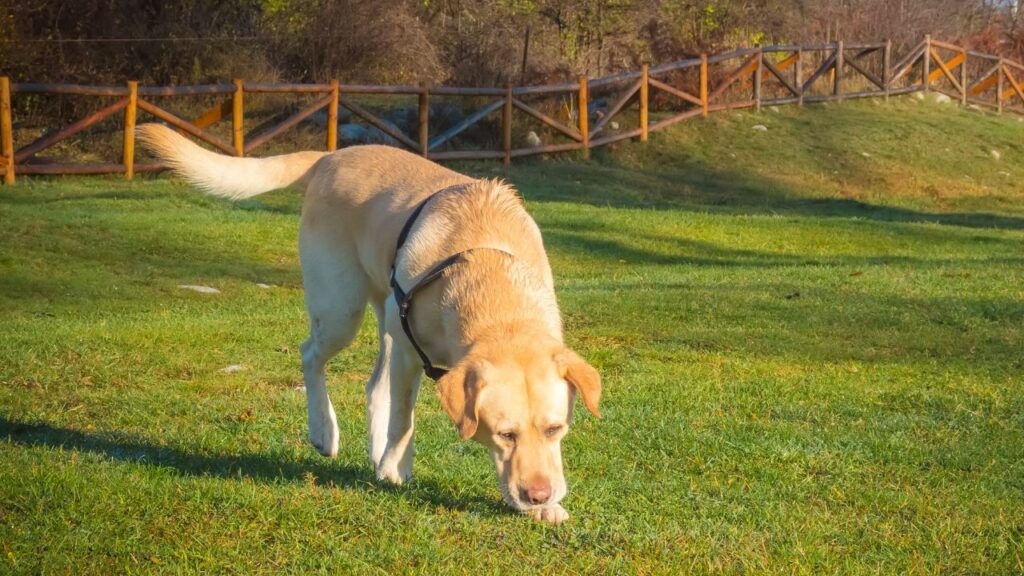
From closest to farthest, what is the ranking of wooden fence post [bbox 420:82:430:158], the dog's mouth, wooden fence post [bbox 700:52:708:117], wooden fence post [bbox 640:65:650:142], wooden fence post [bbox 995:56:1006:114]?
the dog's mouth
wooden fence post [bbox 420:82:430:158]
wooden fence post [bbox 640:65:650:142]
wooden fence post [bbox 700:52:708:117]
wooden fence post [bbox 995:56:1006:114]

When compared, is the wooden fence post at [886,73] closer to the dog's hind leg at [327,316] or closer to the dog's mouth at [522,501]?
the dog's hind leg at [327,316]

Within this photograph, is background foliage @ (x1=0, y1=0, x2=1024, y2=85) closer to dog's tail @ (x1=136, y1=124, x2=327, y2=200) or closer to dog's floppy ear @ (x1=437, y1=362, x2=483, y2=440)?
dog's tail @ (x1=136, y1=124, x2=327, y2=200)

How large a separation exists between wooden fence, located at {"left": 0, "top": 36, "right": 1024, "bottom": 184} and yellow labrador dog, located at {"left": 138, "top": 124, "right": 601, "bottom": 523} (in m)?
12.9

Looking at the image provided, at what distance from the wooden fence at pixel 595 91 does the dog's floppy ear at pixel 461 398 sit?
49.5 ft

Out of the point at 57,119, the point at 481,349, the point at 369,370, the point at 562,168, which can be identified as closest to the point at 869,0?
the point at 562,168

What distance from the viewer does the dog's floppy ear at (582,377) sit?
4438mm

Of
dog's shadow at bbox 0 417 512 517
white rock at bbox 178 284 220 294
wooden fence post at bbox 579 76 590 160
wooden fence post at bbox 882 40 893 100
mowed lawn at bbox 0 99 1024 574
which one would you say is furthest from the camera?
wooden fence post at bbox 882 40 893 100

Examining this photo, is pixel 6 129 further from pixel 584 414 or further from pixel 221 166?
pixel 584 414

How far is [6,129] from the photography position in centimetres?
1764

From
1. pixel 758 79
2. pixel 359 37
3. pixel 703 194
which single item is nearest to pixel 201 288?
pixel 703 194

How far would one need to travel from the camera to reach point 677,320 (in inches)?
394

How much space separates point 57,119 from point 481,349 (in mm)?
19288

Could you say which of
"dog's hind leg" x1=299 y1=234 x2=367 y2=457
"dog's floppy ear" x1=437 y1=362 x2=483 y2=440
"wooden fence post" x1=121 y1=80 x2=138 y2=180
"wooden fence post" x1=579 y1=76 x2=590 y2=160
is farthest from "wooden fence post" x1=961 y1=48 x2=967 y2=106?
"dog's floppy ear" x1=437 y1=362 x2=483 y2=440

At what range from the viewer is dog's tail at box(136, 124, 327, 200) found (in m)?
6.31
